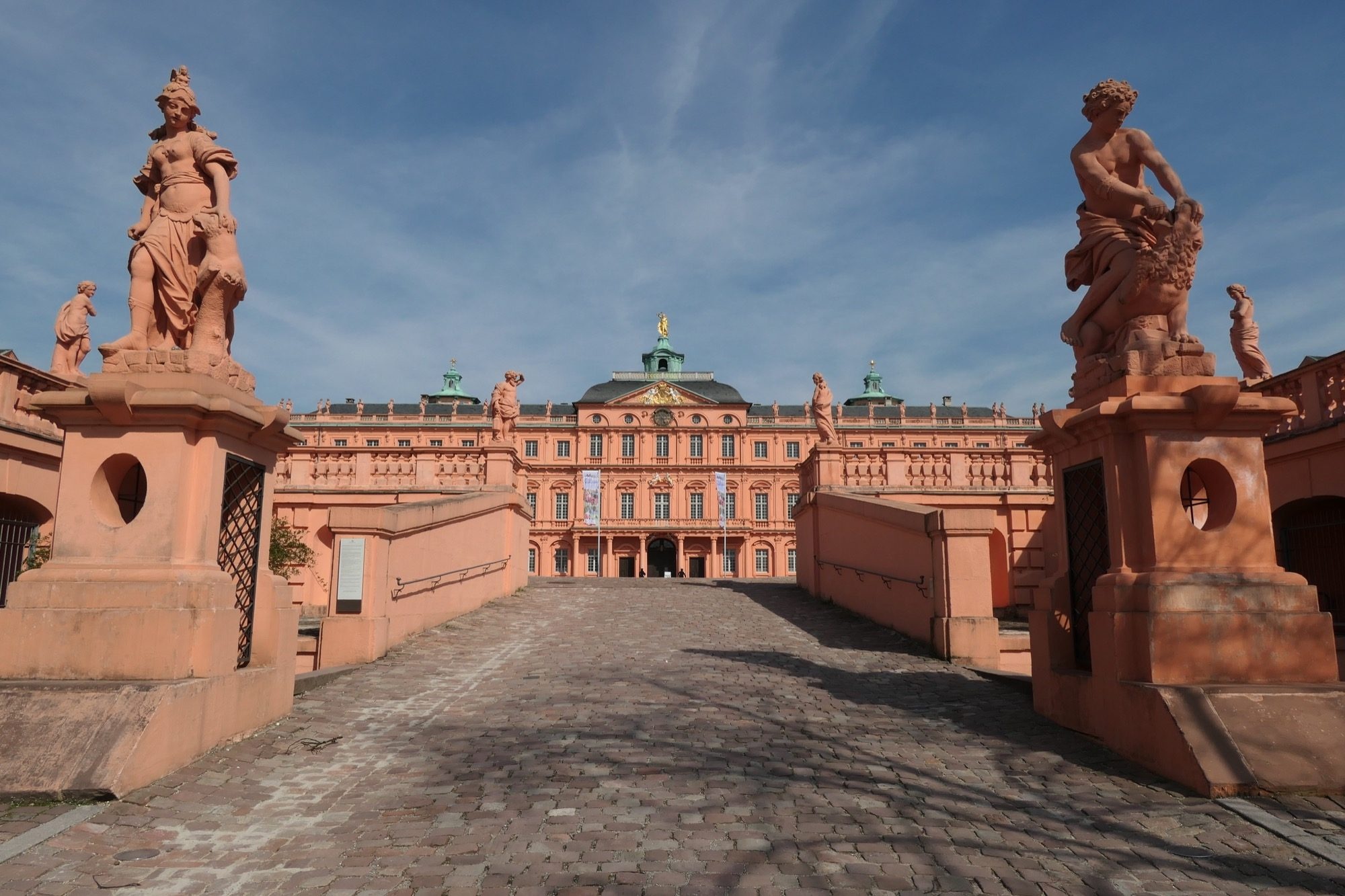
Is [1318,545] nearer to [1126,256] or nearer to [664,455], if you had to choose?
[1126,256]

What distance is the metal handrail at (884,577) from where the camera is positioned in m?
10.9

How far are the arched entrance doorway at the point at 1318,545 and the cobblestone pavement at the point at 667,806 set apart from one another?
6.45 metres

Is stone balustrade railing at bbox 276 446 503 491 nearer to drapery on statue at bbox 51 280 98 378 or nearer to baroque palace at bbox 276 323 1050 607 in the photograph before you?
drapery on statue at bbox 51 280 98 378

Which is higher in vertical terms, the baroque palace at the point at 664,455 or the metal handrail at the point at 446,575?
the baroque palace at the point at 664,455

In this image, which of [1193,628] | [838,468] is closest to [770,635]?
[838,468]

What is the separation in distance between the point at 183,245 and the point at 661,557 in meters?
64.0

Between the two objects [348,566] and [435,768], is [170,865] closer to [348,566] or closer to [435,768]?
[435,768]

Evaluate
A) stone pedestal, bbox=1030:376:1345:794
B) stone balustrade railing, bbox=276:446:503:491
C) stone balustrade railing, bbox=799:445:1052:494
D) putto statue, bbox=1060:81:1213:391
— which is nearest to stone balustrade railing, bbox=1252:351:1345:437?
putto statue, bbox=1060:81:1213:391

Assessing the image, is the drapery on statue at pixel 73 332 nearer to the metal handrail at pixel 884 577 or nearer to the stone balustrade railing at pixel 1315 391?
the metal handrail at pixel 884 577

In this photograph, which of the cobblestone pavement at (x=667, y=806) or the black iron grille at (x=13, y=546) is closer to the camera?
the cobblestone pavement at (x=667, y=806)

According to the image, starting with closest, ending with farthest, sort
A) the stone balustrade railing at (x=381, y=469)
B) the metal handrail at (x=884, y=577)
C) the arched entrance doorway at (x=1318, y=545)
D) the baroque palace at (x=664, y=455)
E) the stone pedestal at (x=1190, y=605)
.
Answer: the stone pedestal at (x=1190, y=605) → the metal handrail at (x=884, y=577) → the arched entrance doorway at (x=1318, y=545) → the stone balustrade railing at (x=381, y=469) → the baroque palace at (x=664, y=455)

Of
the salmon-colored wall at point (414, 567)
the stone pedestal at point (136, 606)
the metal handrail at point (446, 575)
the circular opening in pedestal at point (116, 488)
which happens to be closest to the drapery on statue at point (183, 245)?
the stone pedestal at point (136, 606)

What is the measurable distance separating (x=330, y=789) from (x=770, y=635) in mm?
7585

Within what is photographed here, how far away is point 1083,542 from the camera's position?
6711 millimetres
